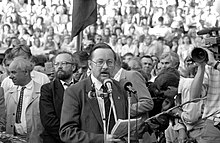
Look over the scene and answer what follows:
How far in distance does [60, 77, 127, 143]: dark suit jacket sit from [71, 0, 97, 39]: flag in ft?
13.7

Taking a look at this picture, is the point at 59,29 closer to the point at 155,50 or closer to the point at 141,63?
the point at 155,50

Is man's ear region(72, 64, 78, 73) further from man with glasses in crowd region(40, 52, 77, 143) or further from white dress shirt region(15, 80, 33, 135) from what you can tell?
white dress shirt region(15, 80, 33, 135)

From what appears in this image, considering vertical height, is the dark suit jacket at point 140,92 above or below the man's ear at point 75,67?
below

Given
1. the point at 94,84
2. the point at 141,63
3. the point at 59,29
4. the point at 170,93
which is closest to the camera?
the point at 94,84

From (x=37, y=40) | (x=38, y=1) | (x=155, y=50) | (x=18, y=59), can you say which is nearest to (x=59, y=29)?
(x=37, y=40)

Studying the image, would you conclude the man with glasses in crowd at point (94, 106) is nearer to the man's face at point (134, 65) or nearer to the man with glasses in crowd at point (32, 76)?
the man with glasses in crowd at point (32, 76)

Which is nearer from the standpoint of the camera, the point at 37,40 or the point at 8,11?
the point at 37,40

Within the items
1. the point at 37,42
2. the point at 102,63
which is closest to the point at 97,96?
the point at 102,63

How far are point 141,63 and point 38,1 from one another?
17.1 meters

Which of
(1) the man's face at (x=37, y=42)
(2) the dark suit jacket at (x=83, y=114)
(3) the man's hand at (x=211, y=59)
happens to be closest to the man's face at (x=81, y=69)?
(2) the dark suit jacket at (x=83, y=114)

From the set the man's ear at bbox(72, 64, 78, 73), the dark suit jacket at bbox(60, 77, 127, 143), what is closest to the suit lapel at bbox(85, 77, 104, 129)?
the dark suit jacket at bbox(60, 77, 127, 143)

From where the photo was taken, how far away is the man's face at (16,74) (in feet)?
28.6

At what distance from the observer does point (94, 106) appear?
629cm

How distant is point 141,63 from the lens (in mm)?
12500
